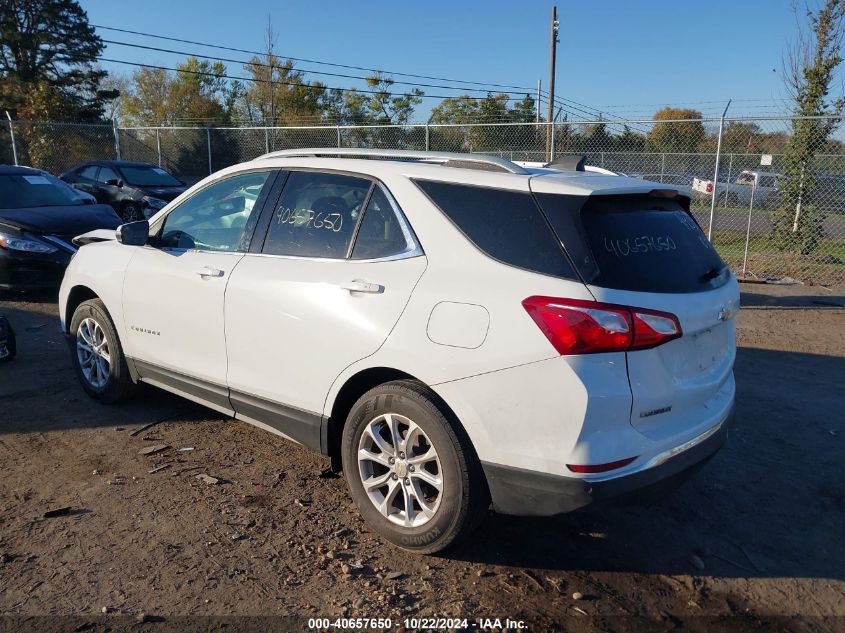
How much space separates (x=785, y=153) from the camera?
12789 mm

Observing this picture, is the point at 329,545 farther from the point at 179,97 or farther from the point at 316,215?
the point at 179,97

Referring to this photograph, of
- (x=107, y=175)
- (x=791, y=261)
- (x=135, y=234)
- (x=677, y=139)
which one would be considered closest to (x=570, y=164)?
(x=135, y=234)

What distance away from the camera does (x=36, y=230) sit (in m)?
8.34

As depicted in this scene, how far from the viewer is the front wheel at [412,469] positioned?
9.89ft

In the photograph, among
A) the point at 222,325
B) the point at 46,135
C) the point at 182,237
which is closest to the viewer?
the point at 222,325

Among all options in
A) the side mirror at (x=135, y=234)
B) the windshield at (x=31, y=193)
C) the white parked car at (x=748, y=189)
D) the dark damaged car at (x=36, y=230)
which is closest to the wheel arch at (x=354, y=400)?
the side mirror at (x=135, y=234)

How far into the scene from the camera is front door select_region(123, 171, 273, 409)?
4.10 m

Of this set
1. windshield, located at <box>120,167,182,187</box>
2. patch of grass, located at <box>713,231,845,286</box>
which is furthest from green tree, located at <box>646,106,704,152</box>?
windshield, located at <box>120,167,182,187</box>

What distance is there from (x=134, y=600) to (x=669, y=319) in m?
2.54

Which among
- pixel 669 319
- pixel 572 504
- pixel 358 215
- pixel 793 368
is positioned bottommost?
pixel 793 368

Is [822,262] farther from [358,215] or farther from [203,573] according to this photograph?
[203,573]

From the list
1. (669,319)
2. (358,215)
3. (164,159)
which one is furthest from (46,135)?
(669,319)

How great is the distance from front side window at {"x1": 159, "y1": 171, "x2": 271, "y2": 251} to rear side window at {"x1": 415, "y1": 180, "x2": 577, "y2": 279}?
1415mm

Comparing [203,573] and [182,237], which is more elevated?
[182,237]
